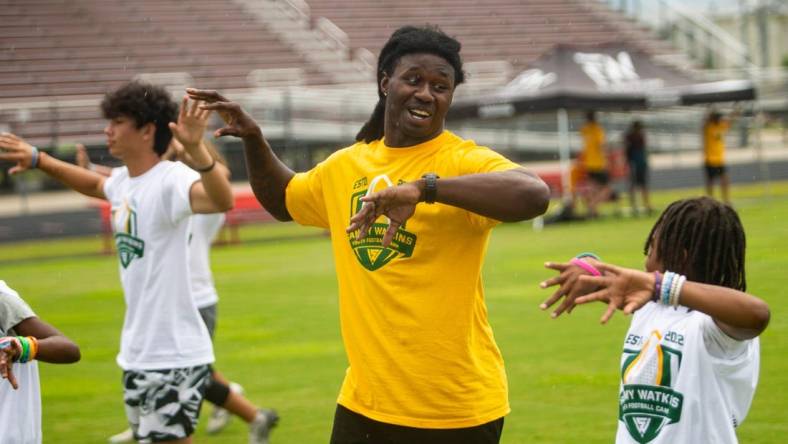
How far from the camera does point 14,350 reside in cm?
417

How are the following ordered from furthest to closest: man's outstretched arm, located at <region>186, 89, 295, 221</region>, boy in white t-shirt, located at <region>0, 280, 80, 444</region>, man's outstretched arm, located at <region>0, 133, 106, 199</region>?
man's outstretched arm, located at <region>0, 133, 106, 199</region>, man's outstretched arm, located at <region>186, 89, 295, 221</region>, boy in white t-shirt, located at <region>0, 280, 80, 444</region>

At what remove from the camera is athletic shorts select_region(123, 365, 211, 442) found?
19.2ft

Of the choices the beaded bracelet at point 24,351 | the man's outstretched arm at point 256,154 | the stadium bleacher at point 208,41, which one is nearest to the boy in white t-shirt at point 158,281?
the man's outstretched arm at point 256,154

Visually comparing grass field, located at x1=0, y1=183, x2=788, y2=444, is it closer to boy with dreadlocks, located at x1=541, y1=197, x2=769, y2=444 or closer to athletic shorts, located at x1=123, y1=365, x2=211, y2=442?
athletic shorts, located at x1=123, y1=365, x2=211, y2=442

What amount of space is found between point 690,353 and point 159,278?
2964 millimetres

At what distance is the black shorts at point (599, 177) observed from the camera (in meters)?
23.1

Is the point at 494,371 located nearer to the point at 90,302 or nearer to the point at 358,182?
the point at 358,182

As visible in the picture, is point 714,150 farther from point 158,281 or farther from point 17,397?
point 17,397

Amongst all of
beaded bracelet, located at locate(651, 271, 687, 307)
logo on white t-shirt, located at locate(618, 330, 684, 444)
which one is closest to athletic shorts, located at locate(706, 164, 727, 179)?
logo on white t-shirt, located at locate(618, 330, 684, 444)

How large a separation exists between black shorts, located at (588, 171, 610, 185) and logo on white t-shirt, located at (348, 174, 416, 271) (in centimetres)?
1933

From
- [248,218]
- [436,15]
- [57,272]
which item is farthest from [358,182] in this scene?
[436,15]

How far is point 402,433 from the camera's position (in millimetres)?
4164

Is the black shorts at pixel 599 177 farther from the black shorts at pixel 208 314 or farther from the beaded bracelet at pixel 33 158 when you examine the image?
the beaded bracelet at pixel 33 158

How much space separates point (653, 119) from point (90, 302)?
2659 cm
